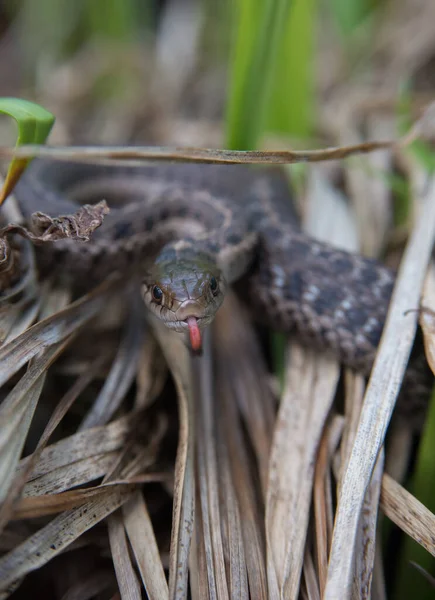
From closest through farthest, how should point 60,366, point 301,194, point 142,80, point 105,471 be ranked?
point 105,471, point 60,366, point 301,194, point 142,80

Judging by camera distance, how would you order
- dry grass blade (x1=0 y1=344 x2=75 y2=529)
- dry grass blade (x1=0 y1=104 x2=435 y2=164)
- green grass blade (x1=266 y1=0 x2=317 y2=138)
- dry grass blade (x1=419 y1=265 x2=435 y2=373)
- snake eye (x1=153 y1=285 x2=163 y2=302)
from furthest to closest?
green grass blade (x1=266 y1=0 x2=317 y2=138) < snake eye (x1=153 y1=285 x2=163 y2=302) < dry grass blade (x1=419 y1=265 x2=435 y2=373) < dry grass blade (x1=0 y1=104 x2=435 y2=164) < dry grass blade (x1=0 y1=344 x2=75 y2=529)

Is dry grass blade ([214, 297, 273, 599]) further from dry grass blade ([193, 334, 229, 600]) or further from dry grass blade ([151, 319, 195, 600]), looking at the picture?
dry grass blade ([151, 319, 195, 600])

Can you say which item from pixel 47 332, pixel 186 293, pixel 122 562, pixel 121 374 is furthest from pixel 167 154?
pixel 122 562

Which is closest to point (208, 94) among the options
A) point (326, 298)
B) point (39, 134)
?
point (326, 298)

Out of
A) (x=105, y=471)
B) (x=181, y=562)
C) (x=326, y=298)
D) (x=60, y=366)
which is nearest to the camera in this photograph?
(x=181, y=562)

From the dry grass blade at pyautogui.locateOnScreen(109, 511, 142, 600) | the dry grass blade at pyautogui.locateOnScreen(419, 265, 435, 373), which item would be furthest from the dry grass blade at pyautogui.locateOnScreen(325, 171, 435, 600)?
the dry grass blade at pyautogui.locateOnScreen(109, 511, 142, 600)

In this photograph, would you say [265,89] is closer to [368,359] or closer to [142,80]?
[368,359]

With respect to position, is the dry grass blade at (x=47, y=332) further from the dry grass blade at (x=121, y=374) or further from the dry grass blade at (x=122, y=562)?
the dry grass blade at (x=122, y=562)
